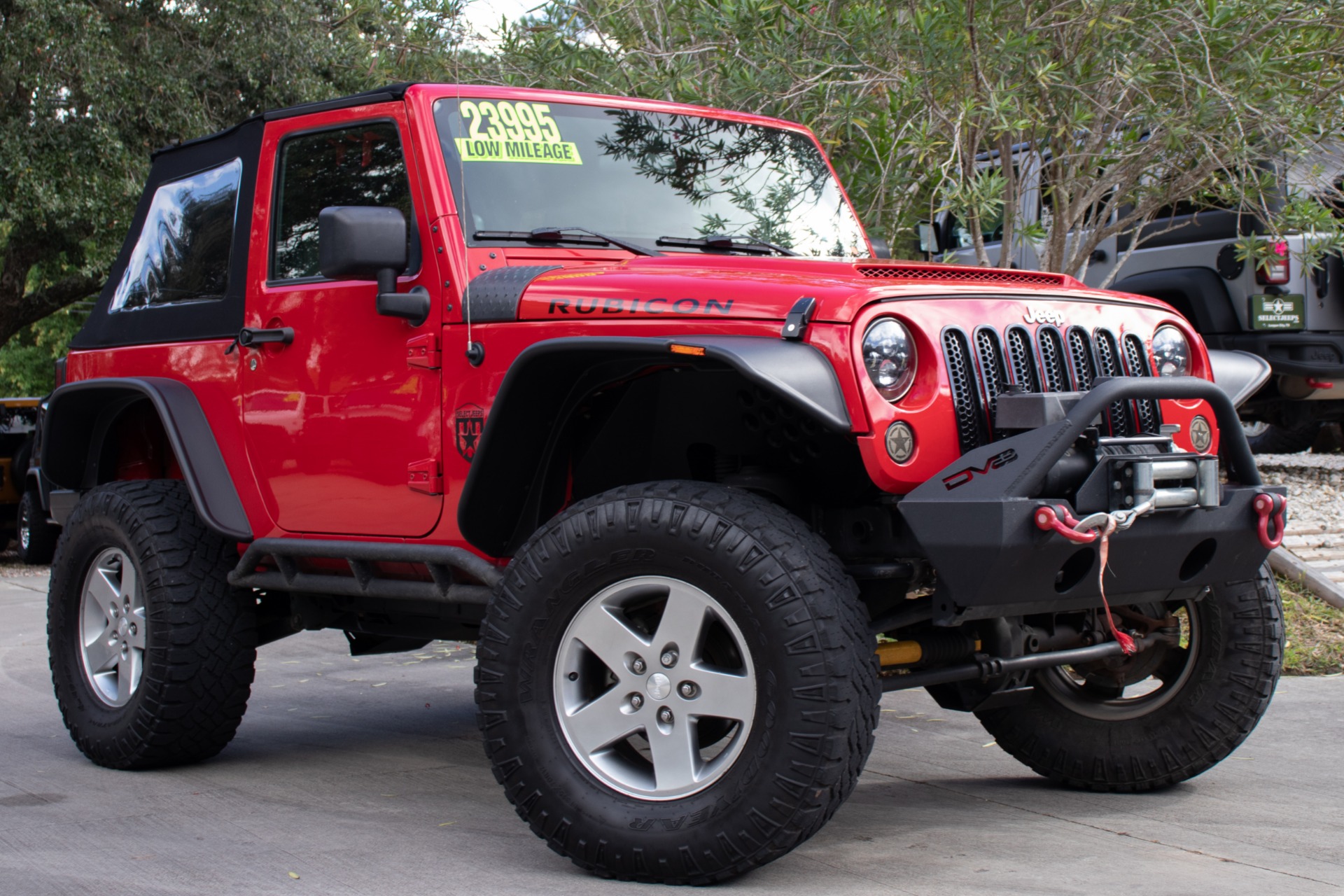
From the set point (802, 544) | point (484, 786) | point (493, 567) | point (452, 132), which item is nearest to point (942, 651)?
point (802, 544)

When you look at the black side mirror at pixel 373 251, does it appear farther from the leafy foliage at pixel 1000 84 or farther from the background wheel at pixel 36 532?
the background wheel at pixel 36 532

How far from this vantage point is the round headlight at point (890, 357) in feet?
12.6

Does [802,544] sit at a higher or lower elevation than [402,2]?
lower

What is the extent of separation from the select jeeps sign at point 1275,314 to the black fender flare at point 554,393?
7.95m

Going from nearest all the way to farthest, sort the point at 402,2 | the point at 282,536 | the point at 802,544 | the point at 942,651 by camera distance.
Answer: the point at 802,544, the point at 942,651, the point at 282,536, the point at 402,2

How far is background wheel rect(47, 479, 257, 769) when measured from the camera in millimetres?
5402

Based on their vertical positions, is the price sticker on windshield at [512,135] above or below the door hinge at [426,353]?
above

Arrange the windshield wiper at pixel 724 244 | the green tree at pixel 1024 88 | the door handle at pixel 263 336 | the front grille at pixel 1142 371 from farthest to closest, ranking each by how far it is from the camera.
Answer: the green tree at pixel 1024 88 < the door handle at pixel 263 336 < the windshield wiper at pixel 724 244 < the front grille at pixel 1142 371

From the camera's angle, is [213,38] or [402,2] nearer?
[402,2]

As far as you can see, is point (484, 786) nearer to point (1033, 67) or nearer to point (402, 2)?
point (1033, 67)

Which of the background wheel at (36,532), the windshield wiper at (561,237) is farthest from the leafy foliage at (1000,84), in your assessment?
the background wheel at (36,532)

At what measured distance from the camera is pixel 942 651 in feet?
14.5

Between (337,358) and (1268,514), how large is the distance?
287 centimetres

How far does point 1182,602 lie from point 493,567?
216 centimetres
